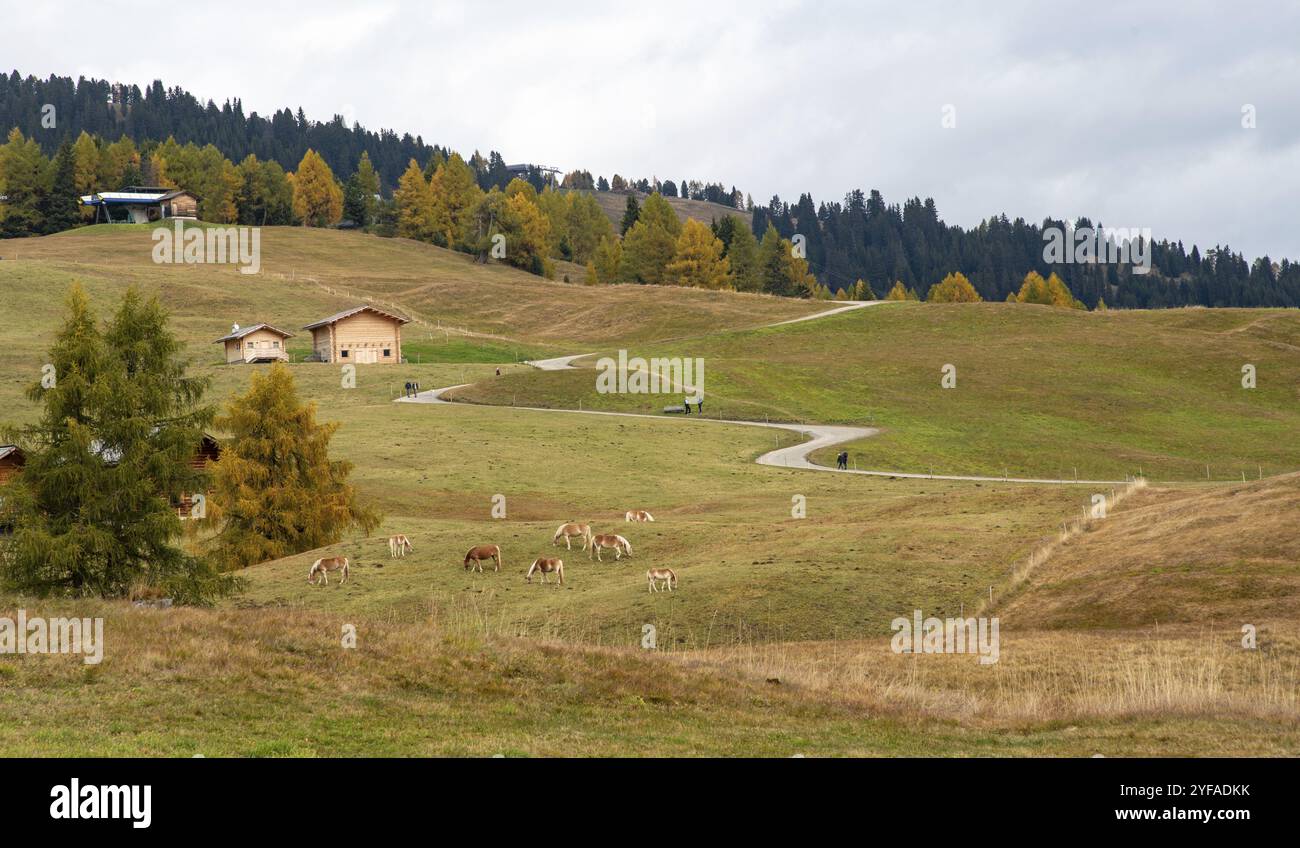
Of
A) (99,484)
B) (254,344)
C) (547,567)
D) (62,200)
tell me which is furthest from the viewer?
(62,200)

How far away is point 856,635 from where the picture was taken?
2928 centimetres

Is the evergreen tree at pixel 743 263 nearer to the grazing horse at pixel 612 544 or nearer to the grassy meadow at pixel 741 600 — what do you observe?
the grassy meadow at pixel 741 600

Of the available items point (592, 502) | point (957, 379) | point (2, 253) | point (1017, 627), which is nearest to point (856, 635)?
point (1017, 627)

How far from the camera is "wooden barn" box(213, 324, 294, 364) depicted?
359 feet

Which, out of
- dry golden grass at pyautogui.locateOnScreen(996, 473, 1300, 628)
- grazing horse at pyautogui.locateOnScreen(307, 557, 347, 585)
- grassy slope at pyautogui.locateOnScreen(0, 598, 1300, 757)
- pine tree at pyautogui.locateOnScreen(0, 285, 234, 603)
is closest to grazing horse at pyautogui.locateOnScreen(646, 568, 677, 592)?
dry golden grass at pyautogui.locateOnScreen(996, 473, 1300, 628)

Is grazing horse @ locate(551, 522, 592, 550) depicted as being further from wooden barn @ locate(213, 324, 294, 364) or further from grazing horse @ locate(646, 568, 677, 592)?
wooden barn @ locate(213, 324, 294, 364)

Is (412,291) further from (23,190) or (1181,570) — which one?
(1181,570)

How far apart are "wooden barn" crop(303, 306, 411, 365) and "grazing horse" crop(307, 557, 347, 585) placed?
79661 millimetres

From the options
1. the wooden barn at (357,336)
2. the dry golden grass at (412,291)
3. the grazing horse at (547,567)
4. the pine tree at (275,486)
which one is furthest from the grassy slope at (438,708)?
the dry golden grass at (412,291)

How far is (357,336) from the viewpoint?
381 feet

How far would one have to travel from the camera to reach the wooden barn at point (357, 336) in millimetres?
115250

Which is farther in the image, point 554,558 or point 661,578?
point 554,558

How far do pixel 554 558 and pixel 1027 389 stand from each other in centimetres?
7064

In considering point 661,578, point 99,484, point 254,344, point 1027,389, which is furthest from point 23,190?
point 661,578
